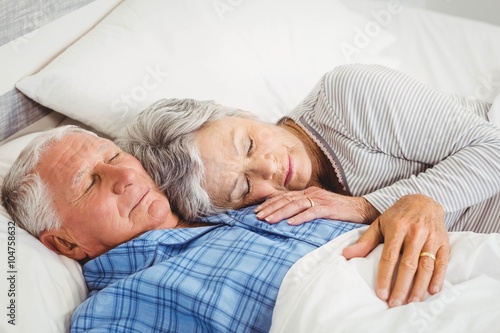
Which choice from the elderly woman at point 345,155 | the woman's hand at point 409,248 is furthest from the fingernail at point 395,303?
the elderly woman at point 345,155

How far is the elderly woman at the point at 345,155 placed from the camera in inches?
55.3

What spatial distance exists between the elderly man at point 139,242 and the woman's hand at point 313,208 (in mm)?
24

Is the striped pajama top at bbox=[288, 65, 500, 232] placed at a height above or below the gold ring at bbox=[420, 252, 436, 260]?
above

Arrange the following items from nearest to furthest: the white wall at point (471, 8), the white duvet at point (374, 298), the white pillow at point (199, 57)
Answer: the white duvet at point (374, 298) → the white pillow at point (199, 57) → the white wall at point (471, 8)

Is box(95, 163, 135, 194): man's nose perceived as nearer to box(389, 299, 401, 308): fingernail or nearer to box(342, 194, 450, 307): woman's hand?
box(342, 194, 450, 307): woman's hand

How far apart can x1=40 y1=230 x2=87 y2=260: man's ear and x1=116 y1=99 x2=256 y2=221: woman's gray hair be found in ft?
0.78

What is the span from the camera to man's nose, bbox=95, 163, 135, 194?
1.35m

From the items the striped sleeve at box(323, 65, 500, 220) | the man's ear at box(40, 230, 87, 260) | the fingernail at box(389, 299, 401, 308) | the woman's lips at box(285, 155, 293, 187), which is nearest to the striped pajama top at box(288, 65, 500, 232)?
the striped sleeve at box(323, 65, 500, 220)

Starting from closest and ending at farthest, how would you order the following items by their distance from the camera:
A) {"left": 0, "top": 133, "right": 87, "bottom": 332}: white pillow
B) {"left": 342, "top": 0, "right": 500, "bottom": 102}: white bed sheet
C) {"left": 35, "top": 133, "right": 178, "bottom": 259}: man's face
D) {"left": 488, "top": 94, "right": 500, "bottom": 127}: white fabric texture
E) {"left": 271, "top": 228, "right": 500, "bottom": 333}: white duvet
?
{"left": 271, "top": 228, "right": 500, "bottom": 333}: white duvet < {"left": 0, "top": 133, "right": 87, "bottom": 332}: white pillow < {"left": 35, "top": 133, "right": 178, "bottom": 259}: man's face < {"left": 488, "top": 94, "right": 500, "bottom": 127}: white fabric texture < {"left": 342, "top": 0, "right": 500, "bottom": 102}: white bed sheet

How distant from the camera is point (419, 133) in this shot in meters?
1.46

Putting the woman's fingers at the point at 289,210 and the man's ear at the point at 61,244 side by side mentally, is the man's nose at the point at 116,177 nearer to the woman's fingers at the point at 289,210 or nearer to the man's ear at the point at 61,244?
the man's ear at the point at 61,244

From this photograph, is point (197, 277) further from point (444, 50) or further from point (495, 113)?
point (444, 50)

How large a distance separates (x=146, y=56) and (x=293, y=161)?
0.59 metres

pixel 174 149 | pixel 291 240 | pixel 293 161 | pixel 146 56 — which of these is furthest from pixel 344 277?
pixel 146 56
